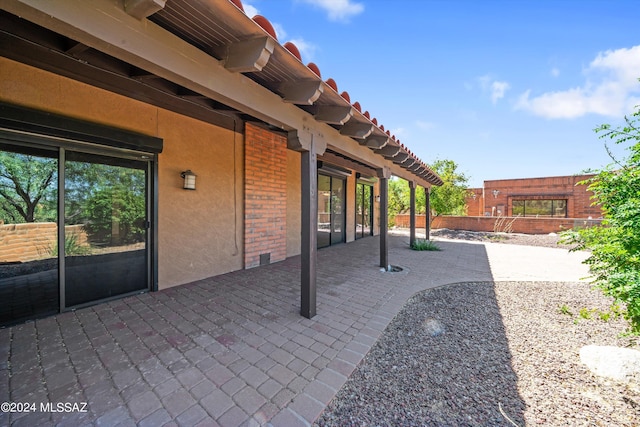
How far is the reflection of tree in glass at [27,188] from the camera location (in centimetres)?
274

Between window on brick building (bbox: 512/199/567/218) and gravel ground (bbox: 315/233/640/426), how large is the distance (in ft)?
60.9

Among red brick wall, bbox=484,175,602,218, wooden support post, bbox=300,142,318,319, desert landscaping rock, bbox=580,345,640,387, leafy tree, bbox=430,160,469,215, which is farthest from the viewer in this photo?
red brick wall, bbox=484,175,602,218

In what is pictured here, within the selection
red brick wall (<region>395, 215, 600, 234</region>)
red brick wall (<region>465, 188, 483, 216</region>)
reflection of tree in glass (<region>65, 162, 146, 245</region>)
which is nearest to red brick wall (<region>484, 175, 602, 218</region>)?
red brick wall (<region>465, 188, 483, 216</region>)

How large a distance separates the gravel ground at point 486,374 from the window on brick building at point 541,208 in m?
18.6

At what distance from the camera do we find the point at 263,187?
18.1 feet

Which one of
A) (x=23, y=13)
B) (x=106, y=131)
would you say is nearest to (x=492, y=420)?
(x=23, y=13)

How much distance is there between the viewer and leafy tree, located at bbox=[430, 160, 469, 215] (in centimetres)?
1320

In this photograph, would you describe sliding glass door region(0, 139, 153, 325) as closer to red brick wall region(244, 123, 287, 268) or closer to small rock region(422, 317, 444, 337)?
red brick wall region(244, 123, 287, 268)

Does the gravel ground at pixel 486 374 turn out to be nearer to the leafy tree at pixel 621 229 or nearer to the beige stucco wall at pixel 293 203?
the leafy tree at pixel 621 229

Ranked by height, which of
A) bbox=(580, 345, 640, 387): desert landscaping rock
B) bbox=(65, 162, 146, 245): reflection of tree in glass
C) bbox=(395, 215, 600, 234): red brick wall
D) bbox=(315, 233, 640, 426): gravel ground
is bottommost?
bbox=(315, 233, 640, 426): gravel ground

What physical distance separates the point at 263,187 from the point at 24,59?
11.9 feet

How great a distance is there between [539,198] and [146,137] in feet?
75.4

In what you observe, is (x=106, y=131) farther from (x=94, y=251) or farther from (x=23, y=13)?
(x=23, y=13)

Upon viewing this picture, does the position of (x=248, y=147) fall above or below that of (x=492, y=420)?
above
